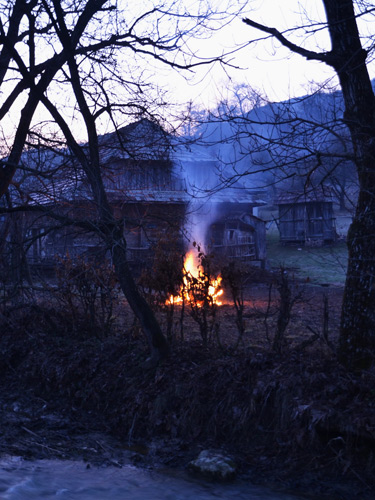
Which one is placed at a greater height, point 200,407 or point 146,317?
point 146,317

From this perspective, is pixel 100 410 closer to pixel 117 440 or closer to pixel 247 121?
pixel 117 440

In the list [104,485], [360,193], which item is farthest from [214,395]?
[360,193]

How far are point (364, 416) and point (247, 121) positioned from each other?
3976 millimetres

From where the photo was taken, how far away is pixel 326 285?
21.2 m

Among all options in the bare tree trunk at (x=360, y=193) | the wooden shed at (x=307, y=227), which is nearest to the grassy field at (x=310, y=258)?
the wooden shed at (x=307, y=227)

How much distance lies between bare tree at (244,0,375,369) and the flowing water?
226 cm

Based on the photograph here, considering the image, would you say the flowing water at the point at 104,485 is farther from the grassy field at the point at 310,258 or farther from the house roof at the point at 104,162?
the grassy field at the point at 310,258

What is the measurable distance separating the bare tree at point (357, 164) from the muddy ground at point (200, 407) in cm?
47

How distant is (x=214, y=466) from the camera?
280 inches

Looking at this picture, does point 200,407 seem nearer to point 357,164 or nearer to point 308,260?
point 357,164

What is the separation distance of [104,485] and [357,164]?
17.1ft

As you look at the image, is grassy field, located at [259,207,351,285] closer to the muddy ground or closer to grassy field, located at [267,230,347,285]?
grassy field, located at [267,230,347,285]

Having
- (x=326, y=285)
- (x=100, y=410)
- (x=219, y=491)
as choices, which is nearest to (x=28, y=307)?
(x=100, y=410)

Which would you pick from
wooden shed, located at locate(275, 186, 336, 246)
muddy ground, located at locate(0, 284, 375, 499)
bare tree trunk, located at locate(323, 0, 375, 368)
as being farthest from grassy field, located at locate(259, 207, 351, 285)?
bare tree trunk, located at locate(323, 0, 375, 368)
